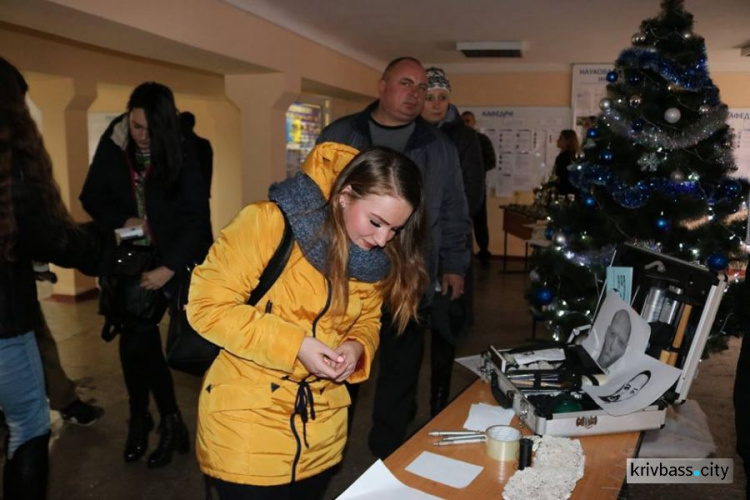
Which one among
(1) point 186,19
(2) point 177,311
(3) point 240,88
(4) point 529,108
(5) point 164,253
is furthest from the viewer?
(4) point 529,108

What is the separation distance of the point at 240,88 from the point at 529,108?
389 cm

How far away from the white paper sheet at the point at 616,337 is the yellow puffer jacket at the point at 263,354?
2.00 ft

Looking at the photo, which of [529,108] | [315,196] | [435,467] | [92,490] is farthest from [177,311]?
[529,108]

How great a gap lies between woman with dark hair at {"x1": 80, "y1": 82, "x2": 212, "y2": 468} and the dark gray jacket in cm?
57

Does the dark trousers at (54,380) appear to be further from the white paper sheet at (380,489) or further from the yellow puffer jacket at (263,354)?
the white paper sheet at (380,489)

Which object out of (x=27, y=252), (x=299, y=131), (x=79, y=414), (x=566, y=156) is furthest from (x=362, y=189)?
(x=299, y=131)

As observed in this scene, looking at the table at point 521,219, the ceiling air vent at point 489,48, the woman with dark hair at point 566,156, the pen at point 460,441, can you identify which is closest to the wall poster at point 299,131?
the ceiling air vent at point 489,48

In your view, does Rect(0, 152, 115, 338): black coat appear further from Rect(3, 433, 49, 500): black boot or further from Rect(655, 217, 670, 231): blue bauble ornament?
Rect(655, 217, 670, 231): blue bauble ornament

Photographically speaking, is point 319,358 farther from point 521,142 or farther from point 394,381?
point 521,142

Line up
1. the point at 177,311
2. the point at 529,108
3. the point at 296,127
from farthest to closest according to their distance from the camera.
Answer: the point at 529,108
the point at 296,127
the point at 177,311

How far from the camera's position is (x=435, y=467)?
1.28 m

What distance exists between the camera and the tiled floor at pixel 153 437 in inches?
97.3

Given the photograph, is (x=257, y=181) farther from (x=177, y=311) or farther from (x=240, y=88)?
(x=177, y=311)

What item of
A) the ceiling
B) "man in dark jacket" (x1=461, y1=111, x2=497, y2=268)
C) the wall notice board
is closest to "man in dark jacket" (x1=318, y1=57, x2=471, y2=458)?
the ceiling
